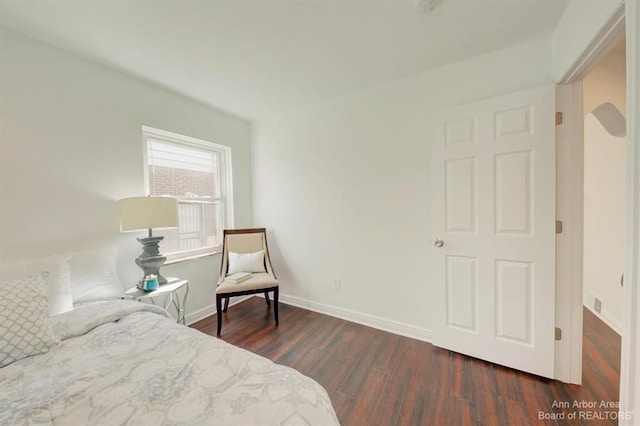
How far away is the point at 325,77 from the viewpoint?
7.09ft

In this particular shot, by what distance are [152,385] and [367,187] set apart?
2.10 m

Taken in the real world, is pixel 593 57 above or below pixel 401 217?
above

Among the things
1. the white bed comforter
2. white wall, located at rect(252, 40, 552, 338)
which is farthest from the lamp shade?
white wall, located at rect(252, 40, 552, 338)

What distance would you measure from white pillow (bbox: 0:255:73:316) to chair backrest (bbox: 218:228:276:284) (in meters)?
1.34

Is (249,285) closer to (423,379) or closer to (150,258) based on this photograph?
(150,258)

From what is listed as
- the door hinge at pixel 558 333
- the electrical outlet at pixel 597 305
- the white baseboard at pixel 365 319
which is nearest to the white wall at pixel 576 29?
the door hinge at pixel 558 333

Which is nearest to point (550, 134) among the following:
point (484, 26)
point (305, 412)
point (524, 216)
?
point (524, 216)

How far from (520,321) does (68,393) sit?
8.16ft

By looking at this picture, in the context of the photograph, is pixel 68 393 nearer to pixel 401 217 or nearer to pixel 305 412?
pixel 305 412

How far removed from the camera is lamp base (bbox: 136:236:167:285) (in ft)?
6.40

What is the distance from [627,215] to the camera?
0.90 metres

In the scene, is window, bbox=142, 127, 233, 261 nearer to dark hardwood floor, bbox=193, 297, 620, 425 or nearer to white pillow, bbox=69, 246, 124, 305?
white pillow, bbox=69, 246, 124, 305

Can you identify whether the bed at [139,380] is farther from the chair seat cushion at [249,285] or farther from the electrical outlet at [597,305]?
the electrical outlet at [597,305]

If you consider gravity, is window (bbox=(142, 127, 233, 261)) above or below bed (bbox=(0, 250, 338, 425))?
above
